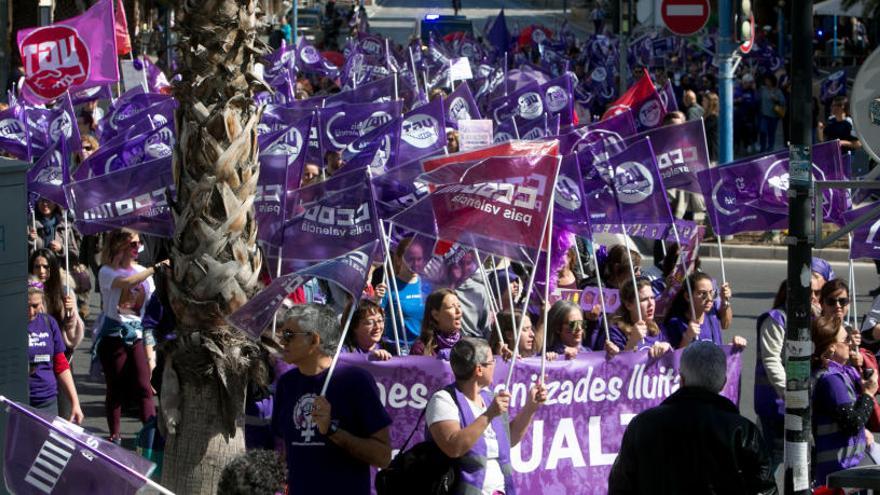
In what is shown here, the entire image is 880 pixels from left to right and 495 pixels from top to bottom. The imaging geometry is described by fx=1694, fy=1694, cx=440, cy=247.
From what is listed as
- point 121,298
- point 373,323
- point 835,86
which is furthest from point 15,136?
point 835,86

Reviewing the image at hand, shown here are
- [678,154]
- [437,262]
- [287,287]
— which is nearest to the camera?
[287,287]

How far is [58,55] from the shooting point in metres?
16.8

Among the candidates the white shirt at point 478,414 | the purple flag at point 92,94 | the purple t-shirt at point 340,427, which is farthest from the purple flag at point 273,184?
the purple flag at point 92,94

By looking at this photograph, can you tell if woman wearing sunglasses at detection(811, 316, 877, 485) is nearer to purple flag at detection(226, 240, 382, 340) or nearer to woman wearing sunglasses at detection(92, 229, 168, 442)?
purple flag at detection(226, 240, 382, 340)

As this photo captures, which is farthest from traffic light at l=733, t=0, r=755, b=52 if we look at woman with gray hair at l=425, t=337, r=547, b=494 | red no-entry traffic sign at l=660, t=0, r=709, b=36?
woman with gray hair at l=425, t=337, r=547, b=494

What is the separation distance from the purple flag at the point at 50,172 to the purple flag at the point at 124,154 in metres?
0.21

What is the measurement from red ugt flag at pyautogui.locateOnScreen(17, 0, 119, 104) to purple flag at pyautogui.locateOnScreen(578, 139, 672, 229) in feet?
23.2

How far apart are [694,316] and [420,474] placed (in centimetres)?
366

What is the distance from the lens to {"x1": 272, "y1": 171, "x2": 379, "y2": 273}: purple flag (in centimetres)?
978

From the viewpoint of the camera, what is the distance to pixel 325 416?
21.6ft

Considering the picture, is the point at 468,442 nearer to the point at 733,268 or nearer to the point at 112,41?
the point at 112,41

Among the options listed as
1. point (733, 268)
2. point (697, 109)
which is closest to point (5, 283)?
point (733, 268)

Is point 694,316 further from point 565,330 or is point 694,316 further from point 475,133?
point 475,133

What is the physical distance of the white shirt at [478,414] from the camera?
661 centimetres
